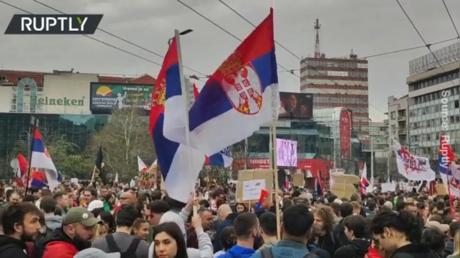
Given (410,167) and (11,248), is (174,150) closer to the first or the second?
(11,248)

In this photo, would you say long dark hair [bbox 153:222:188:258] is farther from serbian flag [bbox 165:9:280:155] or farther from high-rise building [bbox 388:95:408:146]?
high-rise building [bbox 388:95:408:146]

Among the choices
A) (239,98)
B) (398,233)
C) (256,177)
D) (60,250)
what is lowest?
(60,250)

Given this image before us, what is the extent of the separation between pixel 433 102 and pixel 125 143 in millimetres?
63321

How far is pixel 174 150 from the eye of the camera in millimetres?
7887

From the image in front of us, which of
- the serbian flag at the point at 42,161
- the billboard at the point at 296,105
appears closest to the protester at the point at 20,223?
the serbian flag at the point at 42,161

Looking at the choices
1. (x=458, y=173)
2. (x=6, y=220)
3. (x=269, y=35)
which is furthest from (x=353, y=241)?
(x=458, y=173)

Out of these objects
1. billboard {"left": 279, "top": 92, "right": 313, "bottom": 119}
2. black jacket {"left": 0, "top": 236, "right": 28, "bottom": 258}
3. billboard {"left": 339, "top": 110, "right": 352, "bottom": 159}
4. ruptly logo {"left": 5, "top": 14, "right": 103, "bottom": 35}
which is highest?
billboard {"left": 279, "top": 92, "right": 313, "bottom": 119}

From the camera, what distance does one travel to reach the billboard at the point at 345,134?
111 metres

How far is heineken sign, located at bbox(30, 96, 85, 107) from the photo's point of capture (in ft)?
383

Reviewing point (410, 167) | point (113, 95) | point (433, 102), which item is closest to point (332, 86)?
point (433, 102)

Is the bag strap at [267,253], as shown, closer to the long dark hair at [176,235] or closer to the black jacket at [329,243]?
the long dark hair at [176,235]

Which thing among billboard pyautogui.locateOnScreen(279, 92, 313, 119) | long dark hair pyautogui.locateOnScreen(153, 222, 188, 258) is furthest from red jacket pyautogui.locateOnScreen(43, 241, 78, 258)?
billboard pyautogui.locateOnScreen(279, 92, 313, 119)

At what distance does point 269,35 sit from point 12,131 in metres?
100

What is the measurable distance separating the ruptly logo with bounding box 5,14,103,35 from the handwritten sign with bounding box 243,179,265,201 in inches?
146
